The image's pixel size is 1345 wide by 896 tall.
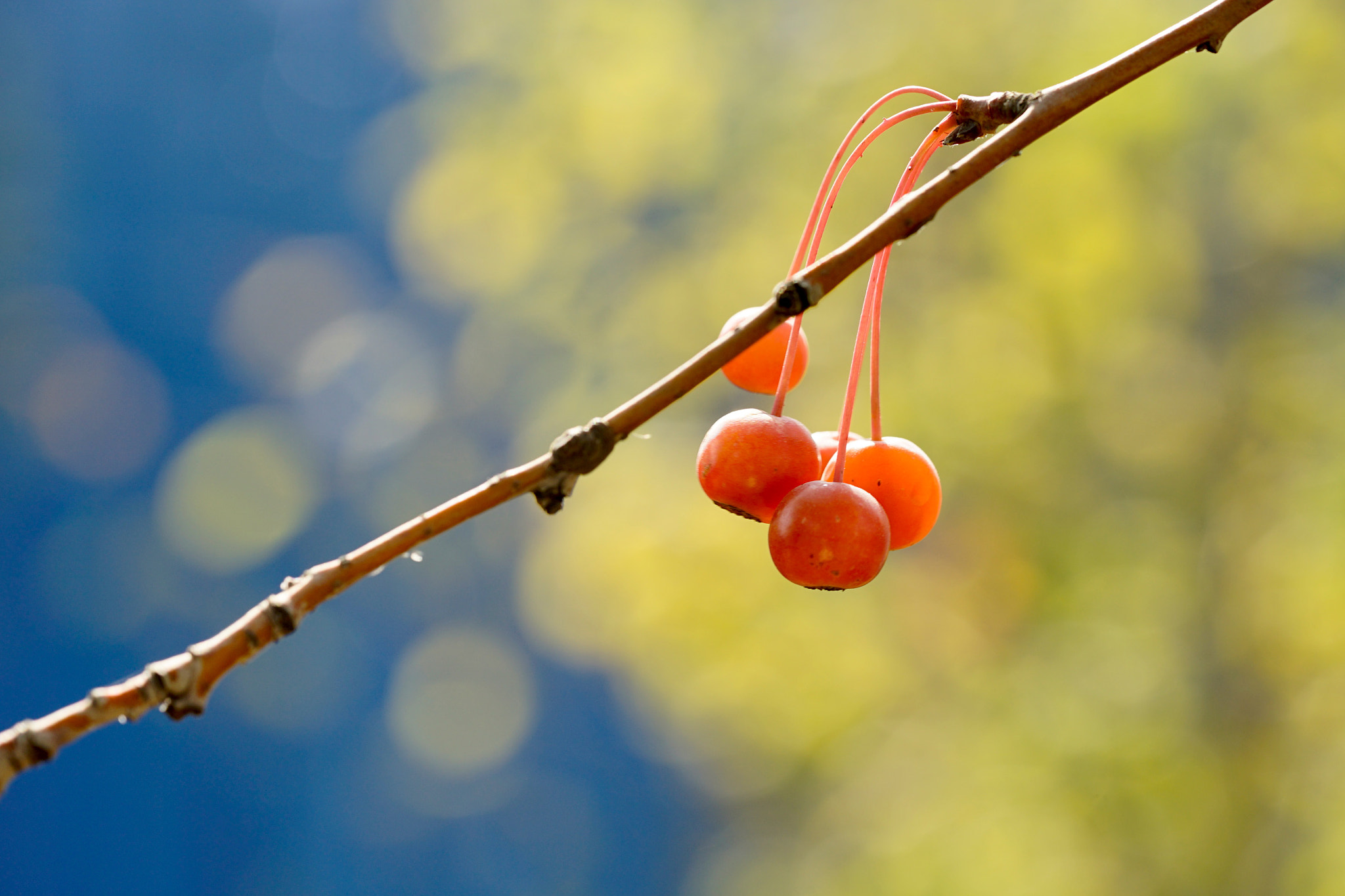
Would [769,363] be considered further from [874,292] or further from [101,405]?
[101,405]

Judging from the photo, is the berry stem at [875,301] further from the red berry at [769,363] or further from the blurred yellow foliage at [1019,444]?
the blurred yellow foliage at [1019,444]

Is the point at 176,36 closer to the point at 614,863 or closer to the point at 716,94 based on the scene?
the point at 716,94

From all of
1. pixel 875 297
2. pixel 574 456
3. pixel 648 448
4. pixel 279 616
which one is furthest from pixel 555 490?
pixel 648 448

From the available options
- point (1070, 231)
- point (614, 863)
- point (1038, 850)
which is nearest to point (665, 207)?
point (1070, 231)

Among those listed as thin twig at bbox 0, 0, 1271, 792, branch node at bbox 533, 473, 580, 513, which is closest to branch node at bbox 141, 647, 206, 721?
thin twig at bbox 0, 0, 1271, 792

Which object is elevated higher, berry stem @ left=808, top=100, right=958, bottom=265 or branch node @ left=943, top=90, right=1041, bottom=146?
berry stem @ left=808, top=100, right=958, bottom=265

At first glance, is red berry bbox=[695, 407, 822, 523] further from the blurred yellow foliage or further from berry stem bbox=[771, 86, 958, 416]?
the blurred yellow foliage
